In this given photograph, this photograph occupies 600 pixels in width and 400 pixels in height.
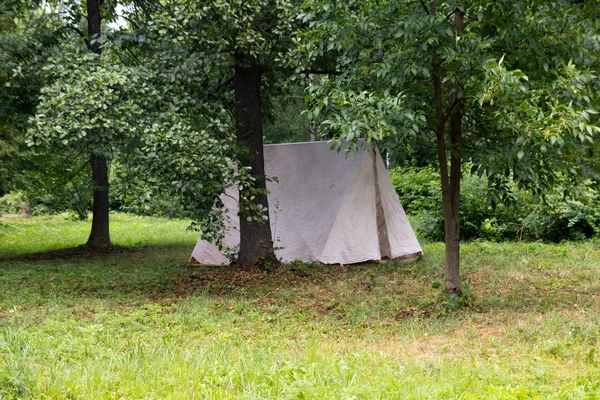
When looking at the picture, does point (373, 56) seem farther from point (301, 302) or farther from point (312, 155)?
point (312, 155)

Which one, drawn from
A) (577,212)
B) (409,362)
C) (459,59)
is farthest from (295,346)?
(577,212)

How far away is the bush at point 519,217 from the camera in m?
13.1

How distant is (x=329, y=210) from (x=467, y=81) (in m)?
5.83

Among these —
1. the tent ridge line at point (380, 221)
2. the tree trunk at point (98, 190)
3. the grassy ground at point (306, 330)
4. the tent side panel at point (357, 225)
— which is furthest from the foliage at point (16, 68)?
the tent ridge line at point (380, 221)

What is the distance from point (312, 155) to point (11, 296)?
5.88 metres

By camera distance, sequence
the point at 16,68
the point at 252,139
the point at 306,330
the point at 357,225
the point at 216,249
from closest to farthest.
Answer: the point at 306,330 < the point at 16,68 < the point at 252,139 < the point at 357,225 < the point at 216,249

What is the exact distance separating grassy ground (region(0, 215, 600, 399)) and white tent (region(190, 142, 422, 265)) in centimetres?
55

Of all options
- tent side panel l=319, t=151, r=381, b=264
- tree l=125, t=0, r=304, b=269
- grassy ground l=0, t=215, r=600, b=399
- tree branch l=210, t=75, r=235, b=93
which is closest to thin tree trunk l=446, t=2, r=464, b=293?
grassy ground l=0, t=215, r=600, b=399

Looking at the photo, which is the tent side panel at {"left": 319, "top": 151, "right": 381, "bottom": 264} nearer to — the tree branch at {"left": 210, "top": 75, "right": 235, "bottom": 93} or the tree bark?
the tree branch at {"left": 210, "top": 75, "right": 235, "bottom": 93}

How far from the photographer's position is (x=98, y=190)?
50.1 ft

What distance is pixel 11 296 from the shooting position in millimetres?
9281

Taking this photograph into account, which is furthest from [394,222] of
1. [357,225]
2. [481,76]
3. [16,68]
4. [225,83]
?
[16,68]

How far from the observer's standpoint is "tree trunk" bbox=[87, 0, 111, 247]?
14.6 m

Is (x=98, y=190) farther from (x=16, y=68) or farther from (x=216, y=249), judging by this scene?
(x=16, y=68)
